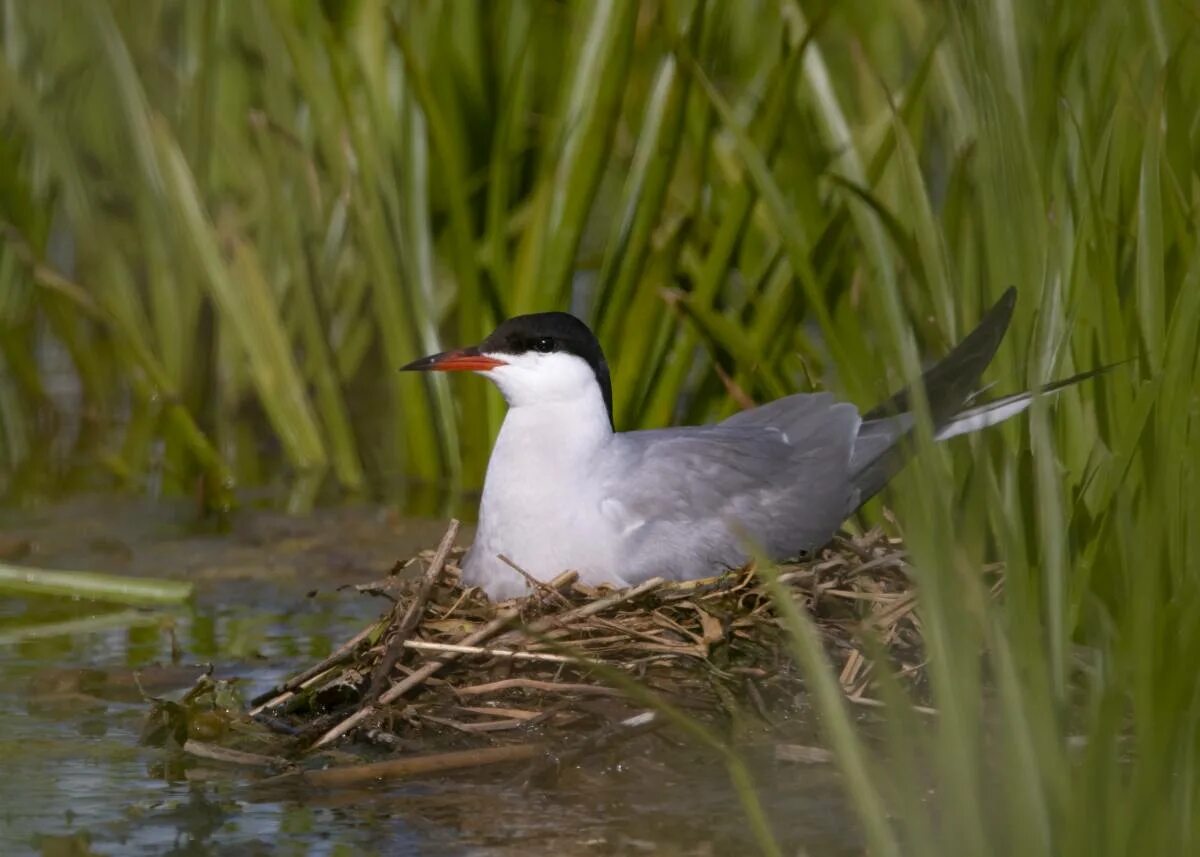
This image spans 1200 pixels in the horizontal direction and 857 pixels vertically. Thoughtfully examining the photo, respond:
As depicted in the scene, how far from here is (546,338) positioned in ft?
16.4

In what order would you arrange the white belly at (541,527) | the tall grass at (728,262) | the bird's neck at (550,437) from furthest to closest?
1. the bird's neck at (550,437)
2. the white belly at (541,527)
3. the tall grass at (728,262)

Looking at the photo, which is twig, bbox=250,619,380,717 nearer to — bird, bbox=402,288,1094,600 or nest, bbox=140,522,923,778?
nest, bbox=140,522,923,778

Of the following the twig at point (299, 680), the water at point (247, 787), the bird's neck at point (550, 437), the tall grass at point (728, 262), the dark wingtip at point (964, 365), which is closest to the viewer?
the tall grass at point (728, 262)

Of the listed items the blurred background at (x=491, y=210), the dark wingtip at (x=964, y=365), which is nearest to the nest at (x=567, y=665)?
the dark wingtip at (x=964, y=365)

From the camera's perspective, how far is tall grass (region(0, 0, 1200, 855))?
264 centimetres

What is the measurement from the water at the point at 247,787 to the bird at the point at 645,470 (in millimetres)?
655

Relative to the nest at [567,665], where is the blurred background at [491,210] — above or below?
above

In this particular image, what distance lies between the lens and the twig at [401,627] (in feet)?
14.1

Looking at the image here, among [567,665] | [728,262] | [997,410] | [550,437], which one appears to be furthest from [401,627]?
[728,262]

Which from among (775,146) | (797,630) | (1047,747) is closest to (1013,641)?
(1047,747)

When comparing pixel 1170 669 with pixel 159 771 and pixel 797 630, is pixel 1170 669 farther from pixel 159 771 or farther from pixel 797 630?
pixel 159 771

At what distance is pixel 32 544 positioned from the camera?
624 cm

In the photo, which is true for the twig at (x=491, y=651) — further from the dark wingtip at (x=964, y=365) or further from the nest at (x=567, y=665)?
the dark wingtip at (x=964, y=365)

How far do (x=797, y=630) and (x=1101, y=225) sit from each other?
1.88 m
